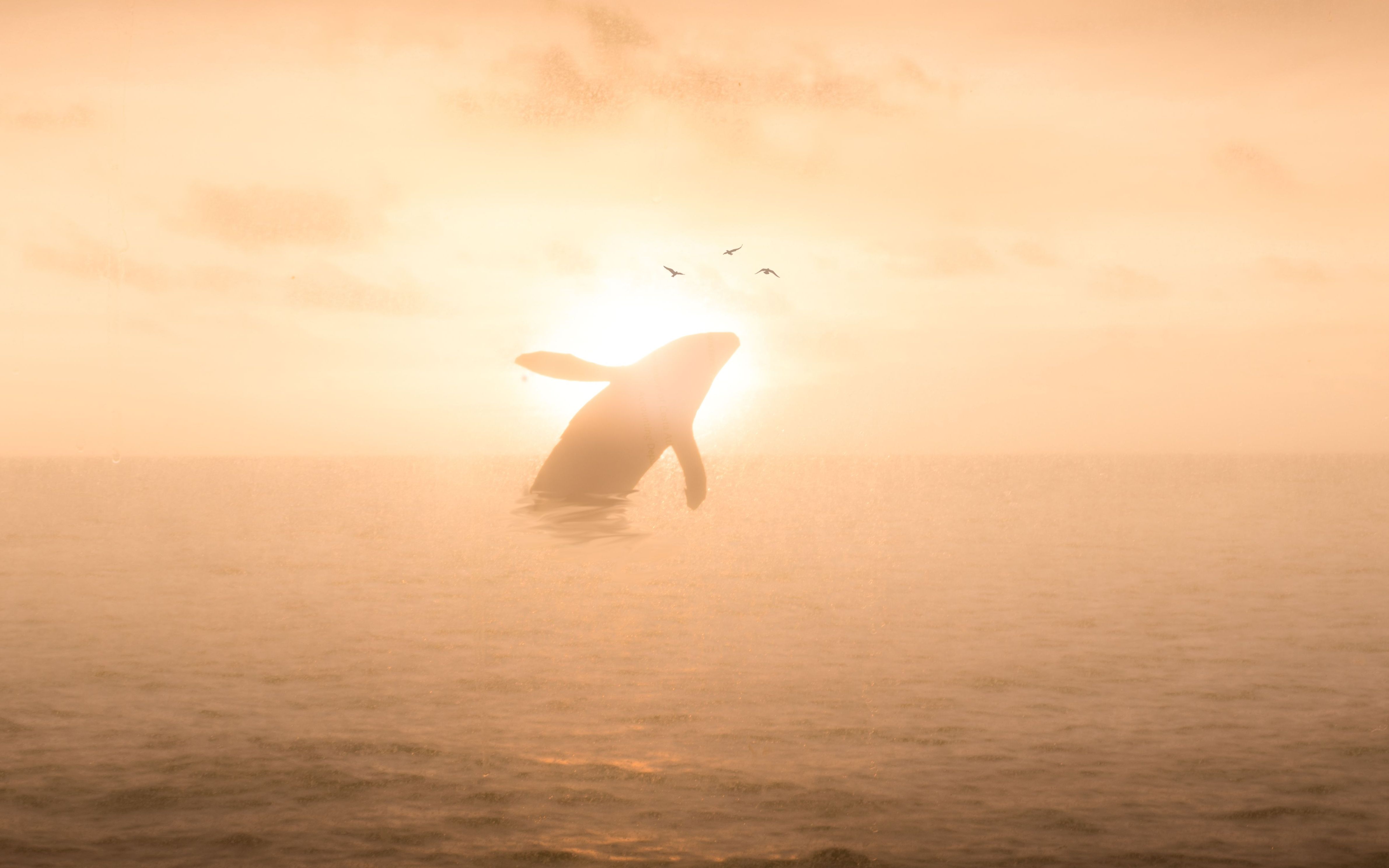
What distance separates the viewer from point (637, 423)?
10.8 meters

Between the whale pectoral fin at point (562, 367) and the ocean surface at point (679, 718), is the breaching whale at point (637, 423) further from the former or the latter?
the ocean surface at point (679, 718)

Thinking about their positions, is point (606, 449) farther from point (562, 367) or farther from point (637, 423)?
point (562, 367)

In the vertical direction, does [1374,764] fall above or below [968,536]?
below

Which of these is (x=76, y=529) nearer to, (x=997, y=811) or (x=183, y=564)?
(x=183, y=564)

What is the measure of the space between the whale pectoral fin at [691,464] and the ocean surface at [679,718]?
65 cm

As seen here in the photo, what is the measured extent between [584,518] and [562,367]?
1.56 metres

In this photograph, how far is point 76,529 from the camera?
152 meters

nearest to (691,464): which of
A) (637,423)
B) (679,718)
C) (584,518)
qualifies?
(637,423)

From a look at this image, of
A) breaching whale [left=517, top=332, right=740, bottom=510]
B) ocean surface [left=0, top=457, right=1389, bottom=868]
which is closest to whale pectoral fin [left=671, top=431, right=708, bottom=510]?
breaching whale [left=517, top=332, right=740, bottom=510]

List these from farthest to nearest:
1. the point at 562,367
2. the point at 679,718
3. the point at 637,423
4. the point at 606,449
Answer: the point at 679,718
the point at 606,449
the point at 637,423
the point at 562,367

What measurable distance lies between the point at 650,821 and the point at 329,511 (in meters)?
176

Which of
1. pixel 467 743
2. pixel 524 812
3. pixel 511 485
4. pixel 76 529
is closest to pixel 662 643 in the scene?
pixel 467 743

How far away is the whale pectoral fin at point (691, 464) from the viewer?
34.9 ft

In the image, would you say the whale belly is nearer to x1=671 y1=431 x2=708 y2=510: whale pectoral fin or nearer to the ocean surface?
x1=671 y1=431 x2=708 y2=510: whale pectoral fin
